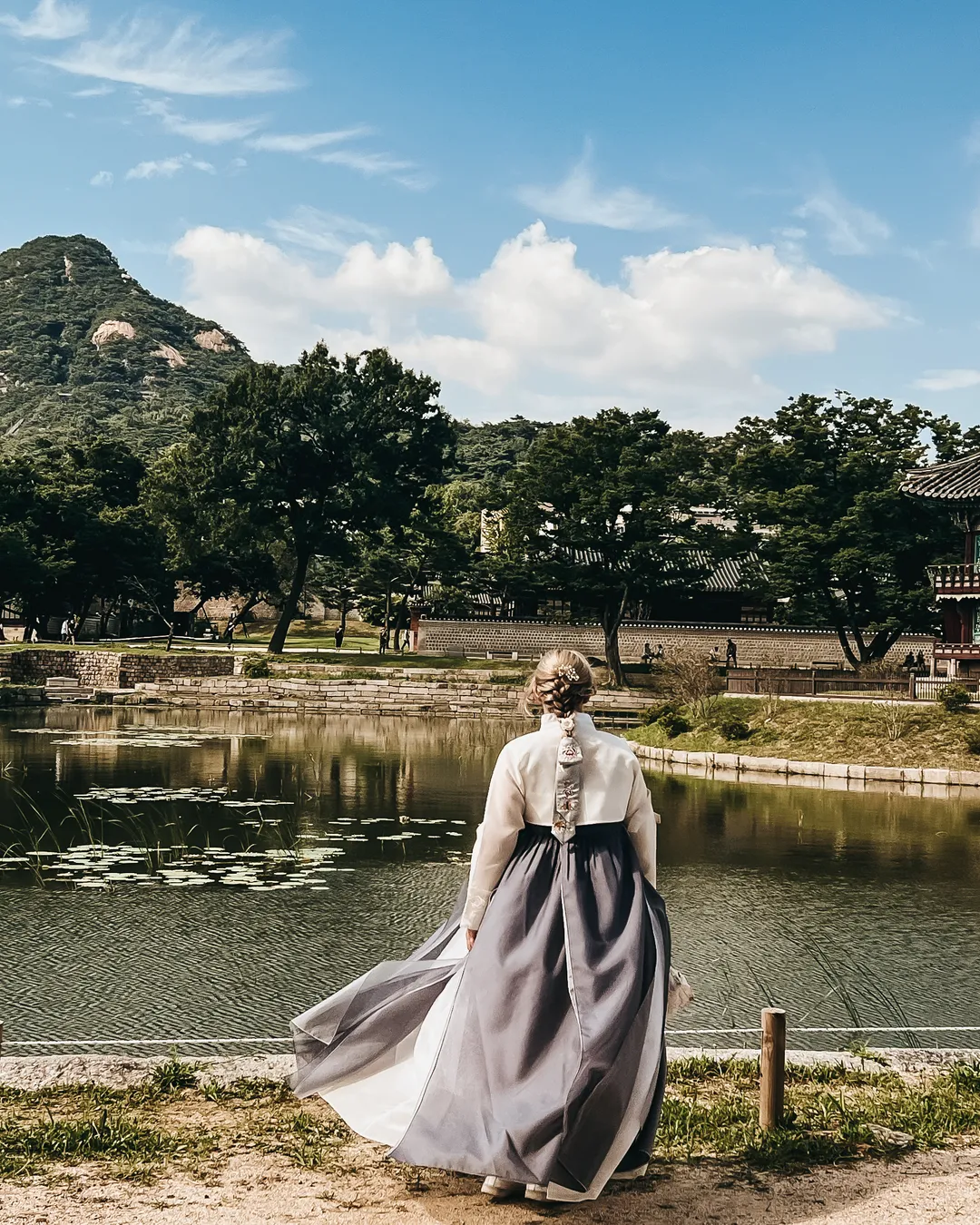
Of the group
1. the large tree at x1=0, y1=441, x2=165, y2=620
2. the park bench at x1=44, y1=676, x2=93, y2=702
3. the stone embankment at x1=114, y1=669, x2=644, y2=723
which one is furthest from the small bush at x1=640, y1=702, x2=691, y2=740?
the large tree at x1=0, y1=441, x2=165, y2=620

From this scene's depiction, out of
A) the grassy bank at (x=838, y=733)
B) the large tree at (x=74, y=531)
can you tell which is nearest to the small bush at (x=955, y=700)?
the grassy bank at (x=838, y=733)

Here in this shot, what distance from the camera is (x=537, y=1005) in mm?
3963

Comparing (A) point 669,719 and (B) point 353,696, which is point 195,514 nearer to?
(B) point 353,696

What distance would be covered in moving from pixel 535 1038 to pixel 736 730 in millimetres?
20600

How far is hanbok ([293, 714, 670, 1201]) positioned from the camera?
3.81 meters

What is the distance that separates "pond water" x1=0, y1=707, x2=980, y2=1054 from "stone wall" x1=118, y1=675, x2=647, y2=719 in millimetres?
15457

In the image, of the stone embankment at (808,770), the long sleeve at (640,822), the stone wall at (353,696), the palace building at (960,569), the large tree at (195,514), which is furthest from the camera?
the large tree at (195,514)

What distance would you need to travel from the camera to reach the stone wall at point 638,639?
48.8m

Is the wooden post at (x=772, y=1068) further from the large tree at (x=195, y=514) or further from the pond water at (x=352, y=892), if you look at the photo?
the large tree at (x=195, y=514)

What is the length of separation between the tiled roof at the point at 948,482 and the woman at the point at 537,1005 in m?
31.5

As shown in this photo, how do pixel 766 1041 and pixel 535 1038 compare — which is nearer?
pixel 535 1038

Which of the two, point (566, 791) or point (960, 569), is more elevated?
point (960, 569)

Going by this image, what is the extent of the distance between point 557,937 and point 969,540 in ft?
109

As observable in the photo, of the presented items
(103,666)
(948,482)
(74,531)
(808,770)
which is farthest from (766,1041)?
(74,531)
